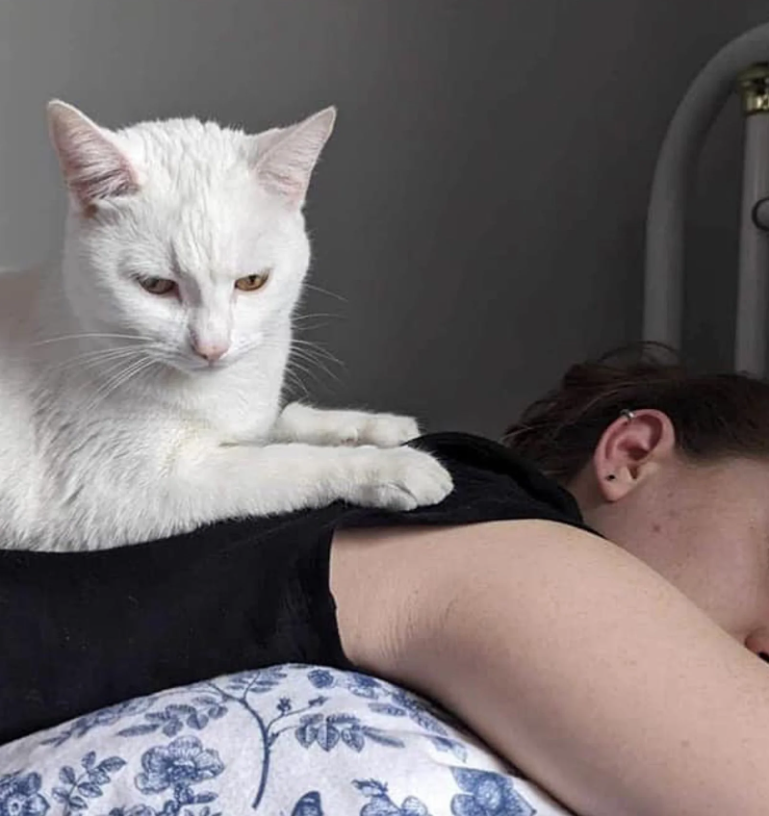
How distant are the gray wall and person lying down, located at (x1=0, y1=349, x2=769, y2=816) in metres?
0.84

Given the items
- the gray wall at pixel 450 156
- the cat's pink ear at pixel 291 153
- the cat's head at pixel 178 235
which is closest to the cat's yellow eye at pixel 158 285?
the cat's head at pixel 178 235

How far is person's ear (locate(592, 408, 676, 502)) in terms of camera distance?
0.97 meters

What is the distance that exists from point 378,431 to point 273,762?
1.45 feet

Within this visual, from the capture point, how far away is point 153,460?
0.94 m

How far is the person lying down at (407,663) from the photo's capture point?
26.7 inches

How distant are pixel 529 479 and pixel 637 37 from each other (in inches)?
43.3

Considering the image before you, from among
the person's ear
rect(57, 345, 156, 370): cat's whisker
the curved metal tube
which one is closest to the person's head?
the person's ear

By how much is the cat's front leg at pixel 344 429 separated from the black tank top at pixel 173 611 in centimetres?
25

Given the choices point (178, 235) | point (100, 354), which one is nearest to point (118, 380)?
point (100, 354)

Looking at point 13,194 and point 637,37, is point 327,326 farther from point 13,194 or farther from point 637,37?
point 637,37

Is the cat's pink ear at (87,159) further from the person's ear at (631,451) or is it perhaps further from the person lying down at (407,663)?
the person's ear at (631,451)

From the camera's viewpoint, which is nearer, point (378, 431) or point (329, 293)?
point (378, 431)

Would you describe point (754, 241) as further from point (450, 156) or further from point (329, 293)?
point (329, 293)

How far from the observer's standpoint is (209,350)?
0.92m
